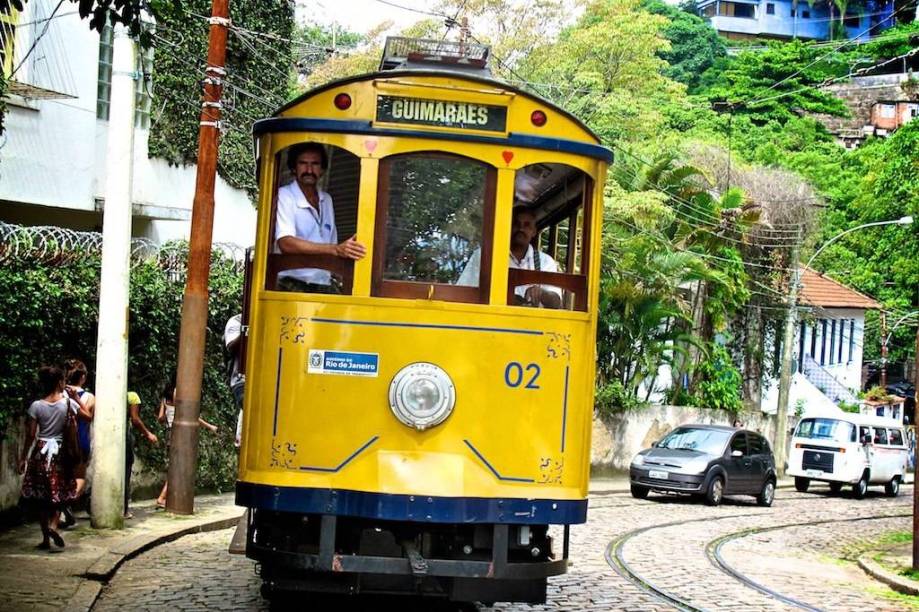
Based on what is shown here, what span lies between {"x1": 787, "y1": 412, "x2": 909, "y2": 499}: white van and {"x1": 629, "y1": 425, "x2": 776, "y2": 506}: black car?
17.8 feet

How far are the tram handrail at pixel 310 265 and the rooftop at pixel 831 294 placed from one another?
40.1m

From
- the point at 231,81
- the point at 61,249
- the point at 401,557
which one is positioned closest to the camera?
the point at 401,557

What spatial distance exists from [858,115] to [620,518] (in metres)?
66.5

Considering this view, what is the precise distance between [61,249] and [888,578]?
32.1 feet

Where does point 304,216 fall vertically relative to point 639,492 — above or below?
above

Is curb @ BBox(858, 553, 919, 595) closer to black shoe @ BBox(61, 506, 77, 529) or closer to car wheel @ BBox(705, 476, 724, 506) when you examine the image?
car wheel @ BBox(705, 476, 724, 506)

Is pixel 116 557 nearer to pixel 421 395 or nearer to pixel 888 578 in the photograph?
pixel 421 395

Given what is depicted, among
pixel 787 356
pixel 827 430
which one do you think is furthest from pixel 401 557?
pixel 827 430

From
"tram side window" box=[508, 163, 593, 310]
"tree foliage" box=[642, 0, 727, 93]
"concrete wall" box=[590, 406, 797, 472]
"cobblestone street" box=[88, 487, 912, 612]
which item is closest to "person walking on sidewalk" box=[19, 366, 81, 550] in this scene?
"cobblestone street" box=[88, 487, 912, 612]

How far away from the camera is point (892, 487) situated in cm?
3416

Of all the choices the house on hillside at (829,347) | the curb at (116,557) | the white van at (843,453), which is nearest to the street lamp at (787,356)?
the white van at (843,453)

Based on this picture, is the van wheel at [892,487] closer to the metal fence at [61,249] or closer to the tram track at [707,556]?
the tram track at [707,556]

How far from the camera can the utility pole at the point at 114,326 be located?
13680mm

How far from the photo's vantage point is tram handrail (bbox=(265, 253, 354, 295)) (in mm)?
8281
